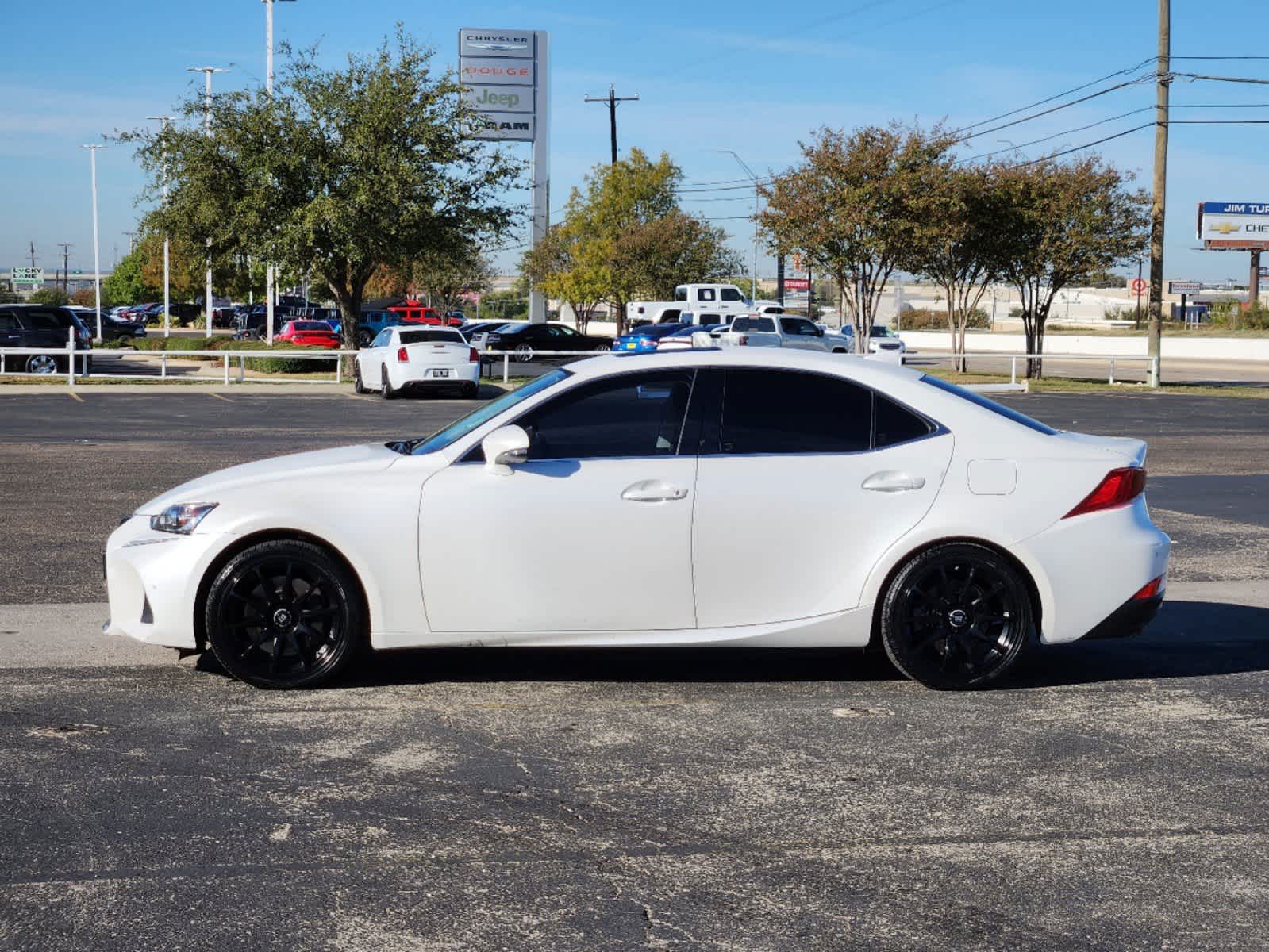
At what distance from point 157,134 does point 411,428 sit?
22.4 metres

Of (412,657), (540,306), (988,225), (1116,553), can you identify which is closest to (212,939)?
(412,657)

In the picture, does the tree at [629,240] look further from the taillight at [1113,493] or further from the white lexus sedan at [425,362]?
the taillight at [1113,493]

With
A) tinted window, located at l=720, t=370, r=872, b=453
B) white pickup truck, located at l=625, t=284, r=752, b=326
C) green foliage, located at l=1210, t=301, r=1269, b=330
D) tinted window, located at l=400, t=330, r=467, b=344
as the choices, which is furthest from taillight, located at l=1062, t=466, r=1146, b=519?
green foliage, located at l=1210, t=301, r=1269, b=330

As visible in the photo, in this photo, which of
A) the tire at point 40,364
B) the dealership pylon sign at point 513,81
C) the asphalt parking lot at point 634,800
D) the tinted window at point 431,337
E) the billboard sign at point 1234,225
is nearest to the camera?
the asphalt parking lot at point 634,800

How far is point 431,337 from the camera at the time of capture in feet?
96.6

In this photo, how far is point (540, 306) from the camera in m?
69.9

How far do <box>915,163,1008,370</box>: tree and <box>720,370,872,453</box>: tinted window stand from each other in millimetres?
35084

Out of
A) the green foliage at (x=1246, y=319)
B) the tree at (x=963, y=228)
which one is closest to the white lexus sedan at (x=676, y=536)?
the tree at (x=963, y=228)

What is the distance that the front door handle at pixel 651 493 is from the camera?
21.5 ft

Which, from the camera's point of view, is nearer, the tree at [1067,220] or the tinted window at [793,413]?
the tinted window at [793,413]

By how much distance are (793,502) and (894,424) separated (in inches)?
24.8

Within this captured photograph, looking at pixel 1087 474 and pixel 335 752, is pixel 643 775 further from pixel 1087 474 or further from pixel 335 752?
pixel 1087 474

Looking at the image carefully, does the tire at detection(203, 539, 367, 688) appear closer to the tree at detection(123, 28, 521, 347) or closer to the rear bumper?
the rear bumper

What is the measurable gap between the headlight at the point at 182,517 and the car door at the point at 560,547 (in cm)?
97
